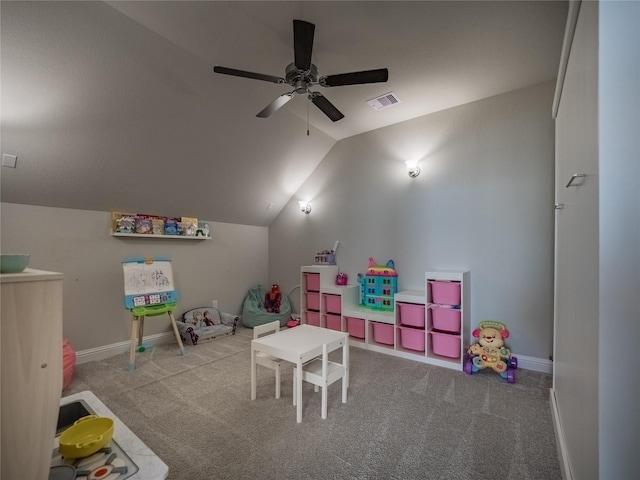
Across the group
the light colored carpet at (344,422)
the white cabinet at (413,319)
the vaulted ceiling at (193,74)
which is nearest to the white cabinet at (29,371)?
the light colored carpet at (344,422)

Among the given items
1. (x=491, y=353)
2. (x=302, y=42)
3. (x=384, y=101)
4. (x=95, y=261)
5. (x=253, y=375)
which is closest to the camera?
(x=302, y=42)

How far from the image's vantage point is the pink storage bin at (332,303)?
357cm

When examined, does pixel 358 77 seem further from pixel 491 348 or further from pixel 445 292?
pixel 491 348

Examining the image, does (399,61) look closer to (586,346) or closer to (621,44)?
(621,44)

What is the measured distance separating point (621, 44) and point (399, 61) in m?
1.75

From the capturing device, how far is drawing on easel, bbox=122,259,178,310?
2.90 metres

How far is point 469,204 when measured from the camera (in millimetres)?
2994

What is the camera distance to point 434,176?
3.22 m

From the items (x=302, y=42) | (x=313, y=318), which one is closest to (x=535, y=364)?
(x=313, y=318)

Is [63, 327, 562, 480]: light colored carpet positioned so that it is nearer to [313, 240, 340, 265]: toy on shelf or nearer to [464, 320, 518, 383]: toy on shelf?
[464, 320, 518, 383]: toy on shelf

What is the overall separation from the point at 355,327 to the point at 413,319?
2.53 ft

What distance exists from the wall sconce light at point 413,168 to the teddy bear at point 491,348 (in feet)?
5.95

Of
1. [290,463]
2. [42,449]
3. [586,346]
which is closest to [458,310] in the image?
[586,346]

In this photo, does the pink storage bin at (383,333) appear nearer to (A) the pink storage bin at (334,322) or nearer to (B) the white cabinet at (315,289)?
(A) the pink storage bin at (334,322)
